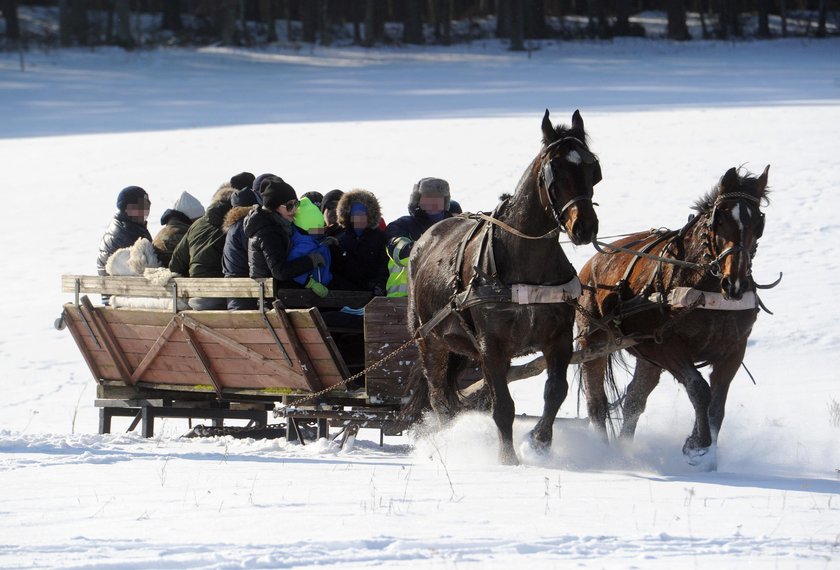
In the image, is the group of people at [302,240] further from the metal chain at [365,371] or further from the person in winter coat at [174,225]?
the metal chain at [365,371]

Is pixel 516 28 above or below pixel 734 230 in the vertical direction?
above

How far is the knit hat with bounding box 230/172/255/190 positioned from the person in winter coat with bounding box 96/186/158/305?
67cm

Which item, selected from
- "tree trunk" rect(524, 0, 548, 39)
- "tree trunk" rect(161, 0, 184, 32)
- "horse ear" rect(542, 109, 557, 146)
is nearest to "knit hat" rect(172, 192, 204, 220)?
"horse ear" rect(542, 109, 557, 146)

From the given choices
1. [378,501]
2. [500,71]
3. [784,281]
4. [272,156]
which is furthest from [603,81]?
[378,501]

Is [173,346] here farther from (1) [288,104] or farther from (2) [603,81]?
(2) [603,81]

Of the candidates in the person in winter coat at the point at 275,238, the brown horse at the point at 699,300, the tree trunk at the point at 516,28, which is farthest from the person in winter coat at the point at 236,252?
the tree trunk at the point at 516,28

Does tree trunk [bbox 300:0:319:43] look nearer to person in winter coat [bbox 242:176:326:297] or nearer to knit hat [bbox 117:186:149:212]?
knit hat [bbox 117:186:149:212]

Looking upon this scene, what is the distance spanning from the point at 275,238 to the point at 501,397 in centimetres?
201

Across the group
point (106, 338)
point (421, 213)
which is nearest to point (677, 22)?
point (421, 213)

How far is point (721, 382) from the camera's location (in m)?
7.50

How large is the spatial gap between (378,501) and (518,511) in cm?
66

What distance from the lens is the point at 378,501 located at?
6.07 meters

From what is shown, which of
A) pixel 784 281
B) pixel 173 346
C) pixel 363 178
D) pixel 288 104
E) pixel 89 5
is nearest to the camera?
pixel 173 346

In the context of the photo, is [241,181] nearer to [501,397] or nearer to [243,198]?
[243,198]
